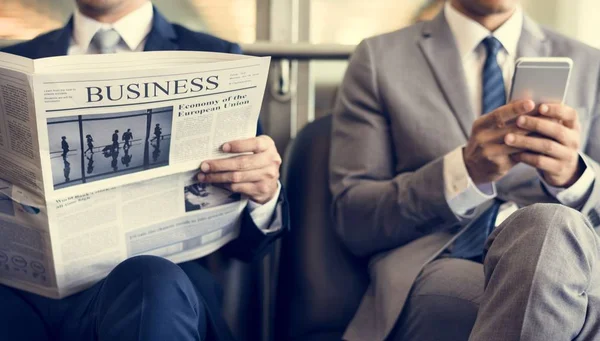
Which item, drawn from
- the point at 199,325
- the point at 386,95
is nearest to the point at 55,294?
the point at 199,325

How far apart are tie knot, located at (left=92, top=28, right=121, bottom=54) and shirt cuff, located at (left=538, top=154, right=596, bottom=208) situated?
80cm

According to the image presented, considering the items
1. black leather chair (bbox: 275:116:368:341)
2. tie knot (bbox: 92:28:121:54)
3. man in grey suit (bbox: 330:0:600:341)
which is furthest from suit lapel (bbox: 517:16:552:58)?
tie knot (bbox: 92:28:121:54)

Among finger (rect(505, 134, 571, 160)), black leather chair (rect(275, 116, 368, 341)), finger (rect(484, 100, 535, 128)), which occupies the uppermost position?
finger (rect(484, 100, 535, 128))

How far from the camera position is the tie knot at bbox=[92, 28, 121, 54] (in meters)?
1.30

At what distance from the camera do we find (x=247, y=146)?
3.61ft

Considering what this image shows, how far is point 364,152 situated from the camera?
133 cm

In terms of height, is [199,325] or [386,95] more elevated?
[386,95]

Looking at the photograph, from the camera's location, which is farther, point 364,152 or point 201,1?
point 201,1

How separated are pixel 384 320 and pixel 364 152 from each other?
320 millimetres

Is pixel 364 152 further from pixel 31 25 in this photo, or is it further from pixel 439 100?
pixel 31 25

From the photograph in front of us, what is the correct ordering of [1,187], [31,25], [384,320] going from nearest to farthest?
[1,187], [384,320], [31,25]

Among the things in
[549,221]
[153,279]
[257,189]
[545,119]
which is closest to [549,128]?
[545,119]

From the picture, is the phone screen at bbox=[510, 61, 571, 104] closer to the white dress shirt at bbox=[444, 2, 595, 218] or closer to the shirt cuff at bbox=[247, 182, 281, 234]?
the white dress shirt at bbox=[444, 2, 595, 218]

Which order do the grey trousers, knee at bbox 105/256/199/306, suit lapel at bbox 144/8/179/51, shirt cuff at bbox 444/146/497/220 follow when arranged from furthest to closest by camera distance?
suit lapel at bbox 144/8/179/51, shirt cuff at bbox 444/146/497/220, knee at bbox 105/256/199/306, the grey trousers
